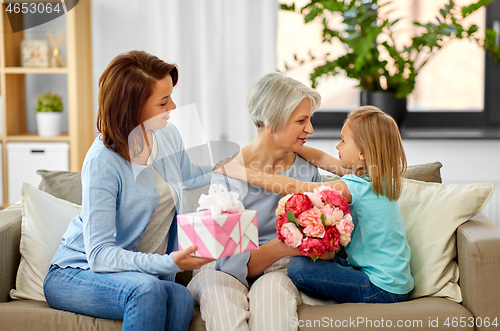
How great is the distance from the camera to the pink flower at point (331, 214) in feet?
4.75

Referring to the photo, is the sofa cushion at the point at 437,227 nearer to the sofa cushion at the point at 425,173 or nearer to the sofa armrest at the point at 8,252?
the sofa cushion at the point at 425,173

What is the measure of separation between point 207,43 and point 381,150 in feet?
5.39

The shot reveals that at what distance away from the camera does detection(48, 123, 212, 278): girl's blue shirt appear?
1370mm

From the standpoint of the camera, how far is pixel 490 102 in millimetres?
2971

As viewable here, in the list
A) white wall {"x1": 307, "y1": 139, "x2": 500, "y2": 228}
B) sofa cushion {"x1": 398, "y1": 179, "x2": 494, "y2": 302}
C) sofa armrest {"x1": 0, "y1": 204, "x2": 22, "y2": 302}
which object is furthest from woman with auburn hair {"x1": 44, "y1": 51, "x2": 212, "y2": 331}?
white wall {"x1": 307, "y1": 139, "x2": 500, "y2": 228}

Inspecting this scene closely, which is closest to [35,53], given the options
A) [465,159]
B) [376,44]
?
[376,44]

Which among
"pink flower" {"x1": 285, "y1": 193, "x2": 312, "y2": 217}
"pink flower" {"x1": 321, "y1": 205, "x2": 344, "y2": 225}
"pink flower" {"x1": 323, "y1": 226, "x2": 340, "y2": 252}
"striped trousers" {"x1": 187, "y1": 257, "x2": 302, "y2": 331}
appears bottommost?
"striped trousers" {"x1": 187, "y1": 257, "x2": 302, "y2": 331}

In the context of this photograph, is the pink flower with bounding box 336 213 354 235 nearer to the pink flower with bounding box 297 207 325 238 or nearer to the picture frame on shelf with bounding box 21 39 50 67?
the pink flower with bounding box 297 207 325 238

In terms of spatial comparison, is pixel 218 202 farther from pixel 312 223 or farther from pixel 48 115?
pixel 48 115

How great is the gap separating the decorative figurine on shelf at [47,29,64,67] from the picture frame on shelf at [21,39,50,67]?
38 millimetres

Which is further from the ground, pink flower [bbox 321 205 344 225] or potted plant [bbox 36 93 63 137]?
potted plant [bbox 36 93 63 137]

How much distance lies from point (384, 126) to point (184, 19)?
5.74ft

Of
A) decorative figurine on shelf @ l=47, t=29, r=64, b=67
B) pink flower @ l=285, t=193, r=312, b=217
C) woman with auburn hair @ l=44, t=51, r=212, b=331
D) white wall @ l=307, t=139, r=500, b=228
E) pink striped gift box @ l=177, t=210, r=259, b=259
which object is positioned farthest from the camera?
decorative figurine on shelf @ l=47, t=29, r=64, b=67

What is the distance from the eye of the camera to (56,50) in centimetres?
292
